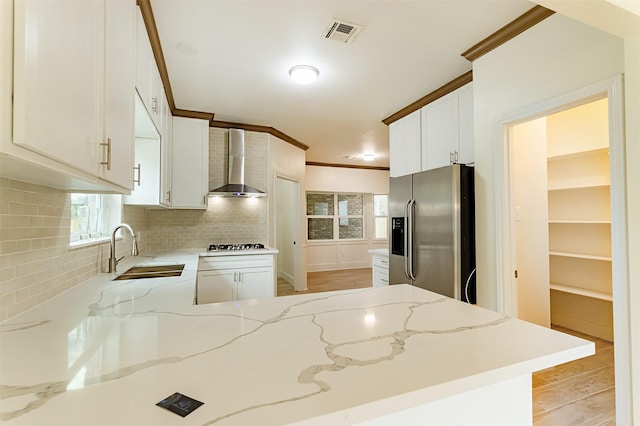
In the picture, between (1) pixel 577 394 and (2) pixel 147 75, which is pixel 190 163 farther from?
(1) pixel 577 394

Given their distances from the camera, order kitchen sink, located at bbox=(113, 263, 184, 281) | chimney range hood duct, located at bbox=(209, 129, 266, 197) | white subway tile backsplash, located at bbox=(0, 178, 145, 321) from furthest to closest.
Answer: chimney range hood duct, located at bbox=(209, 129, 266, 197) < kitchen sink, located at bbox=(113, 263, 184, 281) < white subway tile backsplash, located at bbox=(0, 178, 145, 321)

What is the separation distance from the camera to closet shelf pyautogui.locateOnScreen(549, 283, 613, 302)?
115 inches

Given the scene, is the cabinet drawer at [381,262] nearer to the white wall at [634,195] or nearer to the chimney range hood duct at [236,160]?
the chimney range hood duct at [236,160]

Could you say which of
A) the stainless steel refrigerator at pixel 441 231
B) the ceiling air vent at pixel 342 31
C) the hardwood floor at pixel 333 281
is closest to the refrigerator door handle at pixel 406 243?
the stainless steel refrigerator at pixel 441 231

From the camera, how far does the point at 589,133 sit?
302cm

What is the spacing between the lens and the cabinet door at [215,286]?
11.0 feet

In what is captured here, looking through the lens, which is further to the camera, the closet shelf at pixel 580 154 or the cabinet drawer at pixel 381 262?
the cabinet drawer at pixel 381 262

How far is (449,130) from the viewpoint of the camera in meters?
3.01

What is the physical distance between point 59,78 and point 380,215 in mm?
7554

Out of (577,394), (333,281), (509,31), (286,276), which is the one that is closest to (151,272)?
(509,31)

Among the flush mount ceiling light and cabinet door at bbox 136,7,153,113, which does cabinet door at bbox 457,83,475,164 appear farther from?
cabinet door at bbox 136,7,153,113

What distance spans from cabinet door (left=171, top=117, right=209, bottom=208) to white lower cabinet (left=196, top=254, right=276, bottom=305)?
33.9 inches

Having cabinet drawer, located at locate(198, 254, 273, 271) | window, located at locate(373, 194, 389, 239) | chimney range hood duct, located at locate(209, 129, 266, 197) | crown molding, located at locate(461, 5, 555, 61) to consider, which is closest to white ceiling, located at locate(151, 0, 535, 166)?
crown molding, located at locate(461, 5, 555, 61)

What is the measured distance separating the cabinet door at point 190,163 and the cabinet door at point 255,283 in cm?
108
